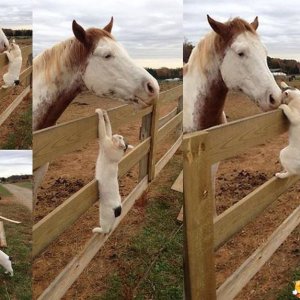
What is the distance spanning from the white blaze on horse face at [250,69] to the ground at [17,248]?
3.55ft

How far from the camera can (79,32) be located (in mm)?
1803

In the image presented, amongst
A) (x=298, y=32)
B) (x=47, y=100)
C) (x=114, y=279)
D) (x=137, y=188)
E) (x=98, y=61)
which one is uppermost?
(x=298, y=32)

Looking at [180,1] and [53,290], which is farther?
[180,1]

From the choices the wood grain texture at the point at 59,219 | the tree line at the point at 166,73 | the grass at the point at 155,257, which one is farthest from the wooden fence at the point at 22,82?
the grass at the point at 155,257

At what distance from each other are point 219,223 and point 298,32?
3.85 feet

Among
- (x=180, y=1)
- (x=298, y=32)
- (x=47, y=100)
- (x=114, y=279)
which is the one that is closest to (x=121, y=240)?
(x=114, y=279)

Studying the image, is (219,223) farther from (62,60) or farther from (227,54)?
(62,60)

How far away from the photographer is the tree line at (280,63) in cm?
213

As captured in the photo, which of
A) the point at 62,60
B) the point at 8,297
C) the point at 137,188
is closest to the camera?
the point at 62,60

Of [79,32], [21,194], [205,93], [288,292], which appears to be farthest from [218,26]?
[288,292]

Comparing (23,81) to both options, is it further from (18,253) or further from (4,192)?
(18,253)

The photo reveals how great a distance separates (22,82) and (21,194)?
452 mm

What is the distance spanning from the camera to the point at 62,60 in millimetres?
1828

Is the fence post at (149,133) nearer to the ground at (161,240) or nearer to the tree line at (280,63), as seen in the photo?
the ground at (161,240)
